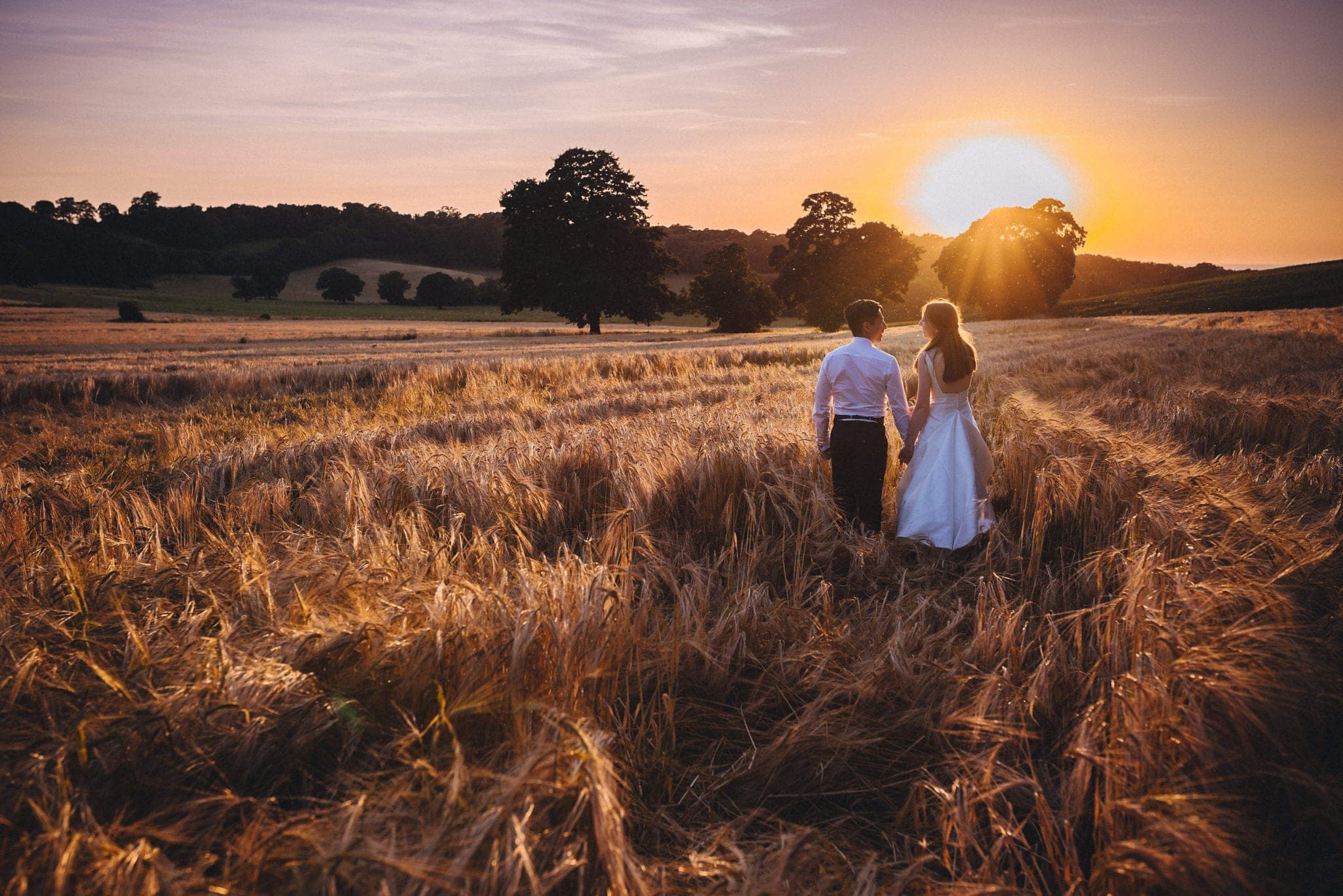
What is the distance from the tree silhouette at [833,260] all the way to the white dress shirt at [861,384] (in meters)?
56.8

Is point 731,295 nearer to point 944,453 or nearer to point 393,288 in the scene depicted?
point 393,288

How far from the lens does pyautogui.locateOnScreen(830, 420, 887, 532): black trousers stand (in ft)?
15.0

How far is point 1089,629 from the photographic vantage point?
265cm

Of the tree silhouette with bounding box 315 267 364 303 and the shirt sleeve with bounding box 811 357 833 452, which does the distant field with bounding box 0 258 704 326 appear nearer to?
the tree silhouette with bounding box 315 267 364 303

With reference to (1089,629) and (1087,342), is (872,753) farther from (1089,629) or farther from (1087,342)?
(1087,342)

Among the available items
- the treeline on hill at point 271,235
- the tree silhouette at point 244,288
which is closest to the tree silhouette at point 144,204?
the treeline on hill at point 271,235

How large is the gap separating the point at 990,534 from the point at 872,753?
7.50ft

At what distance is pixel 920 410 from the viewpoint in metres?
4.74

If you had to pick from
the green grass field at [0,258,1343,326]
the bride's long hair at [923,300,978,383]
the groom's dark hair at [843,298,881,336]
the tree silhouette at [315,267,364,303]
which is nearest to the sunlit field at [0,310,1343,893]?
the bride's long hair at [923,300,978,383]

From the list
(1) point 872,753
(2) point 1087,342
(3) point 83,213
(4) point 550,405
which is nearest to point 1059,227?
(2) point 1087,342

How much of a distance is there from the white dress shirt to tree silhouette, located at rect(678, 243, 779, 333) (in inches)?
2187

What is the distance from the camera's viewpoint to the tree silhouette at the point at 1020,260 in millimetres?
70188

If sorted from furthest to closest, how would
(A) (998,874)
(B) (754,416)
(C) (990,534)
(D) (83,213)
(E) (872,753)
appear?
1. (D) (83,213)
2. (B) (754,416)
3. (C) (990,534)
4. (E) (872,753)
5. (A) (998,874)

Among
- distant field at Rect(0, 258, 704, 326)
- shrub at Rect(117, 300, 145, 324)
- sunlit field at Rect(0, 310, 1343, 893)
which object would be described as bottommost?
sunlit field at Rect(0, 310, 1343, 893)
